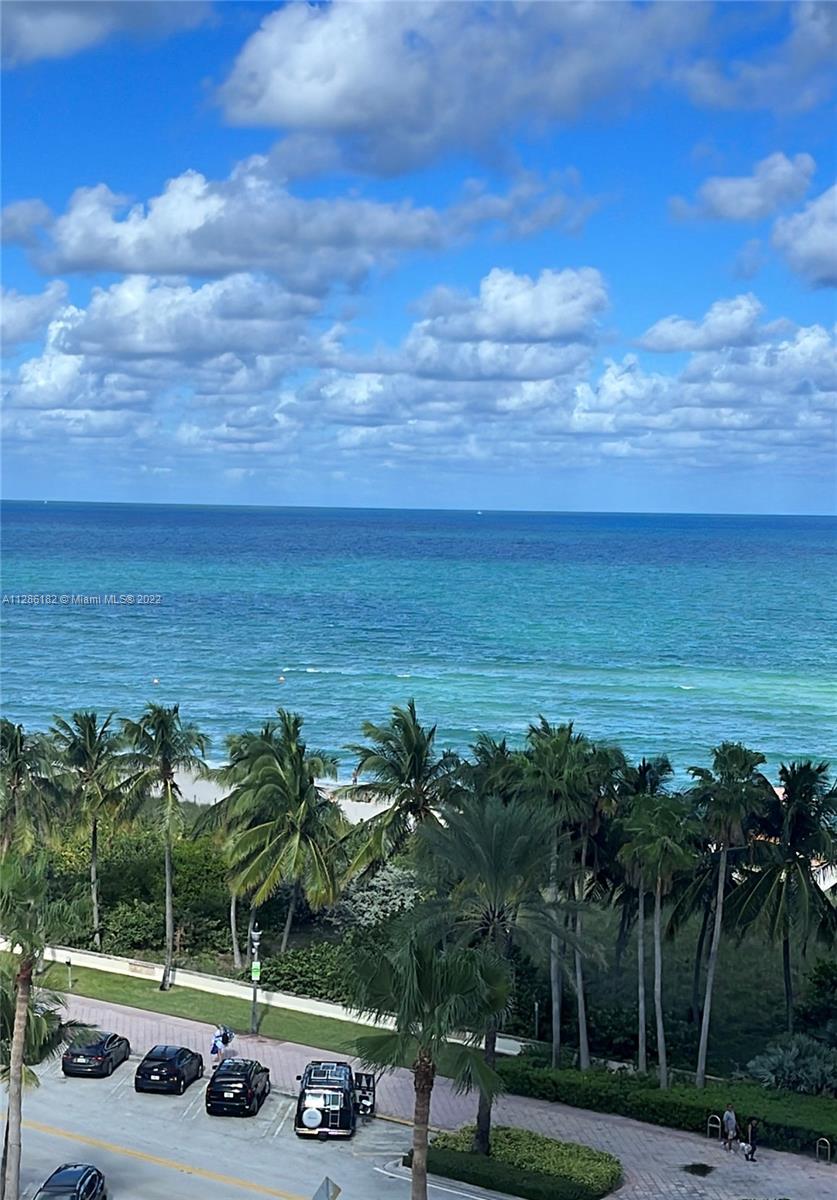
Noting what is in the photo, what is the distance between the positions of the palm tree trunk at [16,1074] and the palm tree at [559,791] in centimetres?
1238

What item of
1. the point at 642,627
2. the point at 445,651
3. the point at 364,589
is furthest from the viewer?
the point at 364,589

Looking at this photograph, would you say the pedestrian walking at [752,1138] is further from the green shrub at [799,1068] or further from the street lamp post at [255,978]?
the street lamp post at [255,978]

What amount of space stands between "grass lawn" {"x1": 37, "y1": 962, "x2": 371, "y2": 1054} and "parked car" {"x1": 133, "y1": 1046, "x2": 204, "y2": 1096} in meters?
4.27

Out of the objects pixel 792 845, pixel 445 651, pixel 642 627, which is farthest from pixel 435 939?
pixel 642 627

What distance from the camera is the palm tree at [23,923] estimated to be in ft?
75.5

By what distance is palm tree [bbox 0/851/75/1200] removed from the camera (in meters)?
23.0

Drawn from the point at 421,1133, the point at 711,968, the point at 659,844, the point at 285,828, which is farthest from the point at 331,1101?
the point at 285,828

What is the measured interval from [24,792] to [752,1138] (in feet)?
77.0

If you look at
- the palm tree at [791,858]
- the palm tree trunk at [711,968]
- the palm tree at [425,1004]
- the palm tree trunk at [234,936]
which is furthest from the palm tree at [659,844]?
the palm tree trunk at [234,936]

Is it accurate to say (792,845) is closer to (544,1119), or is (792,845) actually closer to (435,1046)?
(544,1119)

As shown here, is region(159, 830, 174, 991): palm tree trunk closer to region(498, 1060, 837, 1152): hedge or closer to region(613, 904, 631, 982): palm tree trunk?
region(498, 1060, 837, 1152): hedge

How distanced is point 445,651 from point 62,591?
7028 centimetres

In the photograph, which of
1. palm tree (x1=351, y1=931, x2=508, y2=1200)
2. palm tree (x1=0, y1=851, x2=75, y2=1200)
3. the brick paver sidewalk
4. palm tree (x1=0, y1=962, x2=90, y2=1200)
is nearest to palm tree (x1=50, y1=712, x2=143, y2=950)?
the brick paver sidewalk

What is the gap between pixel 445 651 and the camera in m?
126
